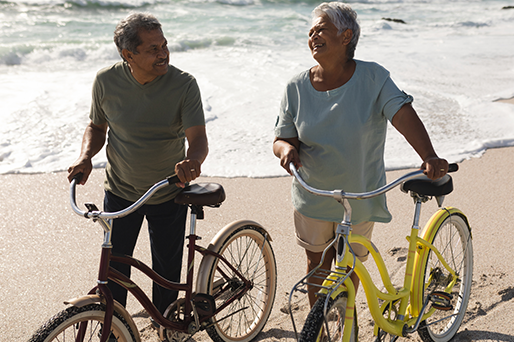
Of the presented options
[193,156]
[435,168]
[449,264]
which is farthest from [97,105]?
[449,264]

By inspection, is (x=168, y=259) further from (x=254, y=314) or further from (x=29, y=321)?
(x=29, y=321)

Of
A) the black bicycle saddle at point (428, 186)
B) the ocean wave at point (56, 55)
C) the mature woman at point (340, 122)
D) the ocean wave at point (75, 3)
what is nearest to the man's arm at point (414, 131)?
the mature woman at point (340, 122)

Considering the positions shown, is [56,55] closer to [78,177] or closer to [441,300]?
[78,177]

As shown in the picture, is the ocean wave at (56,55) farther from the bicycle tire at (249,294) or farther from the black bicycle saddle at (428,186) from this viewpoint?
the black bicycle saddle at (428,186)

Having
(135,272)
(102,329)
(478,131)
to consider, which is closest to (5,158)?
(135,272)

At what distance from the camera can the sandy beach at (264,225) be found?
3119 millimetres

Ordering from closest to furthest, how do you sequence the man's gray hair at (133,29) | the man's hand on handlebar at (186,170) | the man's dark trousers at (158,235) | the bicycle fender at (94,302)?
the bicycle fender at (94,302)
the man's hand on handlebar at (186,170)
the man's gray hair at (133,29)
the man's dark trousers at (158,235)

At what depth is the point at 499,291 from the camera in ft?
10.7

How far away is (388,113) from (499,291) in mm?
1748

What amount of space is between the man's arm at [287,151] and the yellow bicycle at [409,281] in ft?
0.23

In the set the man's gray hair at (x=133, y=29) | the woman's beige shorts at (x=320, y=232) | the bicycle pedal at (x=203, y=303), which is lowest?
the bicycle pedal at (x=203, y=303)

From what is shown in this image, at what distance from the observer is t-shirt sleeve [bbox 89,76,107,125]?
2586 millimetres

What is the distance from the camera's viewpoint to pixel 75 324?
6.80ft

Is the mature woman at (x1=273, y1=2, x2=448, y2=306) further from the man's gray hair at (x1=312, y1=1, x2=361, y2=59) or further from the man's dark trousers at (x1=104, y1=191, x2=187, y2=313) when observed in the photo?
the man's dark trousers at (x1=104, y1=191, x2=187, y2=313)
